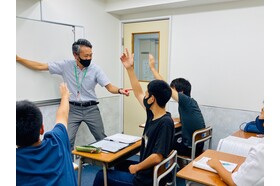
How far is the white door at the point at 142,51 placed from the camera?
12.6 ft

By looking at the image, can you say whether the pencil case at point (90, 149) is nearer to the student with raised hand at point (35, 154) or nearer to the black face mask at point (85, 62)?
the student with raised hand at point (35, 154)

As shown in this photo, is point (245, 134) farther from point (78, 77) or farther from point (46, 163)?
point (46, 163)

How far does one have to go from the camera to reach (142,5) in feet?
11.8

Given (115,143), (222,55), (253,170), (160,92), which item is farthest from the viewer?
(222,55)

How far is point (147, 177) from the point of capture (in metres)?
1.85

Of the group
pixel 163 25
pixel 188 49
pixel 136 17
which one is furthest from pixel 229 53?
pixel 136 17

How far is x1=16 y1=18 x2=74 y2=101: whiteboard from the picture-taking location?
2748mm

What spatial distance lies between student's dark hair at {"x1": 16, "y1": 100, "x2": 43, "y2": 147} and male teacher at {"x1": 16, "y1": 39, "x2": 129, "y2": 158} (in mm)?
1926

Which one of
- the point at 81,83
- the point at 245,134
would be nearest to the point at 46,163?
the point at 81,83

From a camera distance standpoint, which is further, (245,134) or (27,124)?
(245,134)

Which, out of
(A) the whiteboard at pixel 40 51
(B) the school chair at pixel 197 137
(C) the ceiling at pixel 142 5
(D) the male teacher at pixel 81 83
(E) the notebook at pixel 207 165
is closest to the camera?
(E) the notebook at pixel 207 165

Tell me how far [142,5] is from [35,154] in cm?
300

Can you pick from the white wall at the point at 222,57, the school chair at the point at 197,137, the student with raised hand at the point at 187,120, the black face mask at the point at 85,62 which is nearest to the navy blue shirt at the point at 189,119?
the student with raised hand at the point at 187,120
